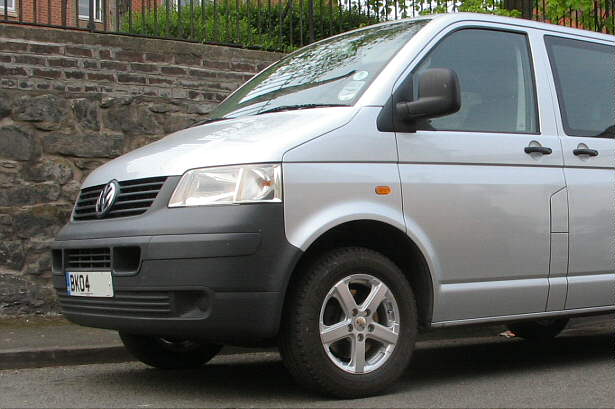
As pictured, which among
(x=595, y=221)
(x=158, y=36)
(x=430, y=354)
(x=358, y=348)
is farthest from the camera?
(x=158, y=36)

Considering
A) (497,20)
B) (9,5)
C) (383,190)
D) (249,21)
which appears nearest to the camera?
(383,190)

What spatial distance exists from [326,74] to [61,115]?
3445 millimetres

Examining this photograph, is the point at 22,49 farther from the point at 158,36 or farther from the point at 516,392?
the point at 516,392

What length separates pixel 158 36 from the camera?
8898 mm

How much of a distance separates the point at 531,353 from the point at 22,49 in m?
4.79

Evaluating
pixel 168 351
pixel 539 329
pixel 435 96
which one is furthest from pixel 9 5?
pixel 539 329

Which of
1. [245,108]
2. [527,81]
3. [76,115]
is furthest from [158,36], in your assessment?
[527,81]

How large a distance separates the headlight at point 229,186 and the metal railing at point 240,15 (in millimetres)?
4263

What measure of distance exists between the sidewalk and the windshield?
1811 millimetres

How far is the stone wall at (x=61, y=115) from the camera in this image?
26.2ft

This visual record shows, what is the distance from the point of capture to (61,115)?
8.23 m

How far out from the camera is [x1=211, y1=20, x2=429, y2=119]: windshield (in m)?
5.29

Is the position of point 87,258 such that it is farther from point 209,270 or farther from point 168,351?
point 168,351

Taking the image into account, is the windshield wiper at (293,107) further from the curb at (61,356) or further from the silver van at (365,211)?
the curb at (61,356)
